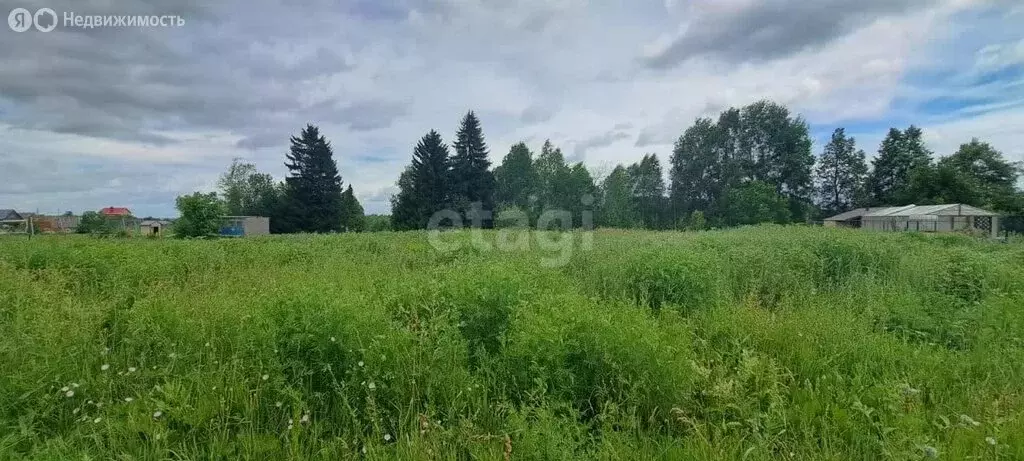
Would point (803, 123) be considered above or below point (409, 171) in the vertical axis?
above

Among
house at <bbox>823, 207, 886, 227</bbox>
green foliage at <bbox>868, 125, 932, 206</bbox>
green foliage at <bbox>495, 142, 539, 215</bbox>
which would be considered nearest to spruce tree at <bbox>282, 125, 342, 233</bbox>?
green foliage at <bbox>495, 142, 539, 215</bbox>

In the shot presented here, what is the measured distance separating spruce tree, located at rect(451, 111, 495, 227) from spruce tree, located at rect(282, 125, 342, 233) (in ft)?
34.3

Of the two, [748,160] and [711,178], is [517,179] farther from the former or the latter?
[748,160]

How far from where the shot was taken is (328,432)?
93.8 inches

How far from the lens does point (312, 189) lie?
36.1 m

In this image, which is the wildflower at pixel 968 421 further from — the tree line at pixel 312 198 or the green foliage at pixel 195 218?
the tree line at pixel 312 198

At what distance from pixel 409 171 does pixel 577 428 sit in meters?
41.9

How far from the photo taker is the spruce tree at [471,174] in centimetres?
3780

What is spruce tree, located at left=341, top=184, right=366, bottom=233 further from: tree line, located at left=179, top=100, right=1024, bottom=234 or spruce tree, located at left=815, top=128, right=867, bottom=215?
spruce tree, located at left=815, top=128, right=867, bottom=215

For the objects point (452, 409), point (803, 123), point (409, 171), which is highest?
point (803, 123)

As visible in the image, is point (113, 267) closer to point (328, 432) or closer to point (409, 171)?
point (328, 432)

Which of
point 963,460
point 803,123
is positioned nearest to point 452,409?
point 963,460

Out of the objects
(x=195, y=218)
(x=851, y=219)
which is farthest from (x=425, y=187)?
(x=851, y=219)

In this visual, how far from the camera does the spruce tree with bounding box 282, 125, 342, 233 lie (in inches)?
1400
